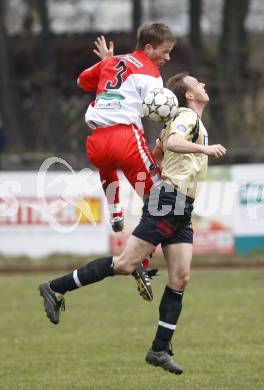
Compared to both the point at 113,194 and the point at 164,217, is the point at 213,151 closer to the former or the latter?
the point at 164,217

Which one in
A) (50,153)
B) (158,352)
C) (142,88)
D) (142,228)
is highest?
(142,88)

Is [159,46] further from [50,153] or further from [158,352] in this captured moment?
[50,153]

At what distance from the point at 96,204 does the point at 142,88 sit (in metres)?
9.67

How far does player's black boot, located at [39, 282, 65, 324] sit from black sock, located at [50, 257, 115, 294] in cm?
4

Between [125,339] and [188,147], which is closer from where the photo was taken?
[188,147]

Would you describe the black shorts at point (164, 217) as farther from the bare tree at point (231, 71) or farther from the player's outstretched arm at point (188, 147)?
the bare tree at point (231, 71)

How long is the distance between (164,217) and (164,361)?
1.02 meters

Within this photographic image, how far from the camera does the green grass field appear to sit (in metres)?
7.93

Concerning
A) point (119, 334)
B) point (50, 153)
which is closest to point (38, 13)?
point (50, 153)

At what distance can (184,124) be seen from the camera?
699 cm

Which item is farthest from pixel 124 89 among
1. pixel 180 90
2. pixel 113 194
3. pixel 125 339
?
pixel 125 339

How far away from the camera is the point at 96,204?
55.1 feet

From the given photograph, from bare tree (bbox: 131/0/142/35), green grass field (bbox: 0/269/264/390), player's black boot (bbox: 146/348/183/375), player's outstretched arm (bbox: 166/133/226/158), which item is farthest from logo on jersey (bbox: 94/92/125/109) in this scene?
bare tree (bbox: 131/0/142/35)

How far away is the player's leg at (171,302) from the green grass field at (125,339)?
0.37 meters
